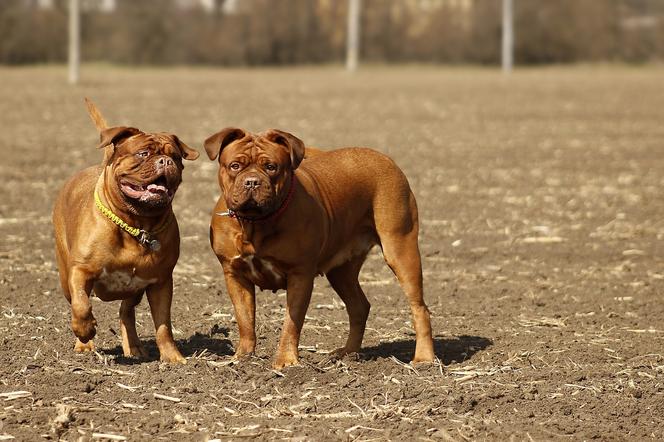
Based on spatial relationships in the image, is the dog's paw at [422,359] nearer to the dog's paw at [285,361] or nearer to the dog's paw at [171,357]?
the dog's paw at [285,361]

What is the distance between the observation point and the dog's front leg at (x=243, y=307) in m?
7.66

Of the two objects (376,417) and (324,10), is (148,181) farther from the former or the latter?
(324,10)

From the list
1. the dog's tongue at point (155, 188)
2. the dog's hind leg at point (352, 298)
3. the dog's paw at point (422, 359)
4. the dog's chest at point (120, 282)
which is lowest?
the dog's paw at point (422, 359)

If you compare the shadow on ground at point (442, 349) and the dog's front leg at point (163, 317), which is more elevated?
the dog's front leg at point (163, 317)

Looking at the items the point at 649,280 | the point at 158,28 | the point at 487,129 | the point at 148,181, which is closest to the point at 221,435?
the point at 148,181

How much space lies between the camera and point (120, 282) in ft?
24.8

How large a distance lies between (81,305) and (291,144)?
4.99 feet

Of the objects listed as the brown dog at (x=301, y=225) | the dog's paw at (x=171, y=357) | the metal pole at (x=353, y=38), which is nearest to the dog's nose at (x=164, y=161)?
the brown dog at (x=301, y=225)

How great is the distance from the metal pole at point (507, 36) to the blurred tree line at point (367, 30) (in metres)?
1.18

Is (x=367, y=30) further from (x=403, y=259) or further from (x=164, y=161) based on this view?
(x=164, y=161)

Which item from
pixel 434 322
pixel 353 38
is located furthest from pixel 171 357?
pixel 353 38

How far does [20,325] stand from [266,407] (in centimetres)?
260

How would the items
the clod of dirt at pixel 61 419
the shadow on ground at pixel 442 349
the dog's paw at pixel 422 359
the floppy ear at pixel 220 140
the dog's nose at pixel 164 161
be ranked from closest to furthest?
the clod of dirt at pixel 61 419, the dog's nose at pixel 164 161, the floppy ear at pixel 220 140, the dog's paw at pixel 422 359, the shadow on ground at pixel 442 349

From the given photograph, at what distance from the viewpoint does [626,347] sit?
866 cm
